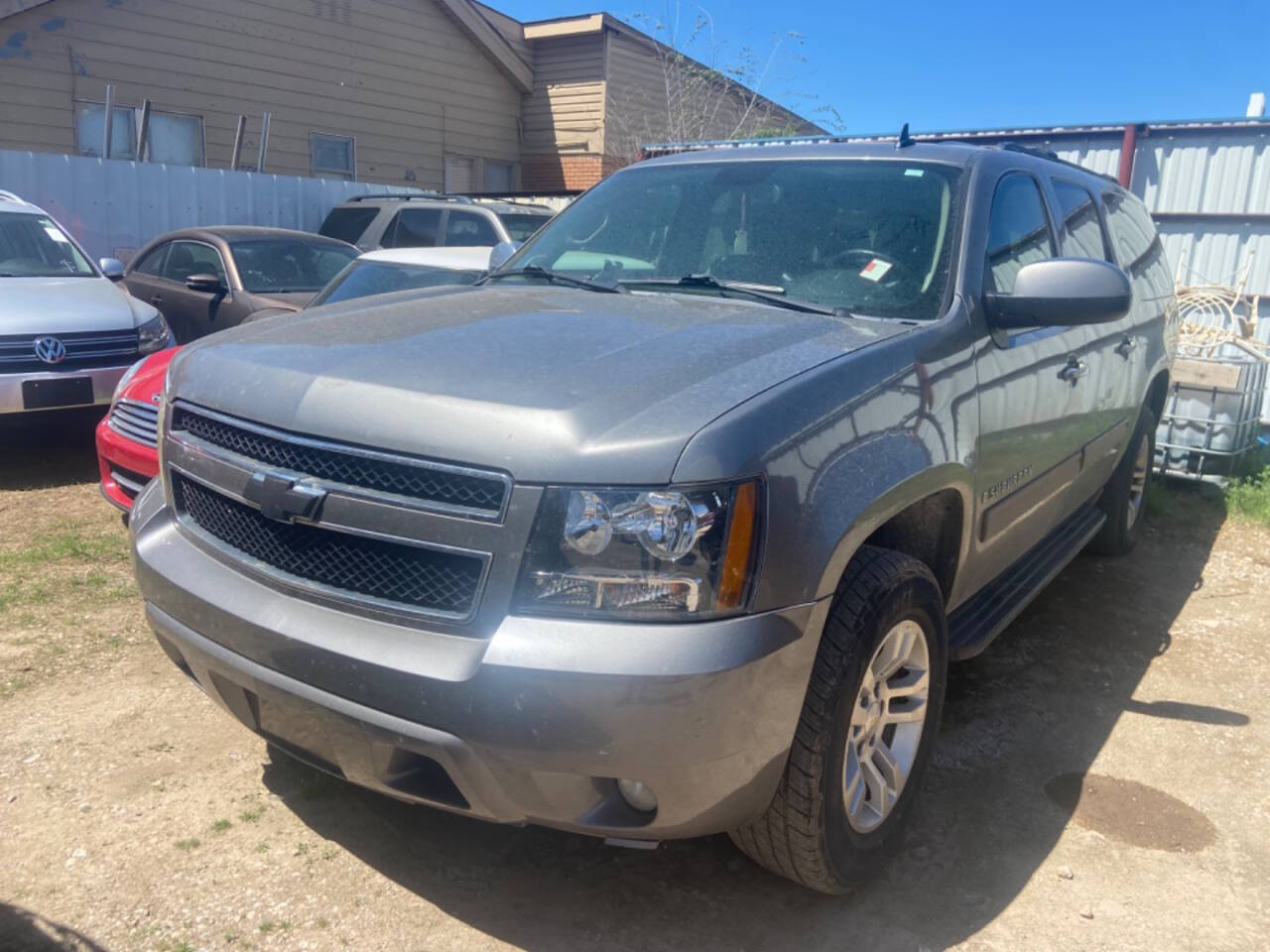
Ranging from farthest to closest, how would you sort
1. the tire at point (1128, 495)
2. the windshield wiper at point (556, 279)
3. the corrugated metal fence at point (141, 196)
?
the corrugated metal fence at point (141, 196) < the tire at point (1128, 495) < the windshield wiper at point (556, 279)

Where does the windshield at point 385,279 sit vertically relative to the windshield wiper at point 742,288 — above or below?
below

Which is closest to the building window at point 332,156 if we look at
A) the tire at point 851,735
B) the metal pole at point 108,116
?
the metal pole at point 108,116

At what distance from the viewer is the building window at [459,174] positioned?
1845 centimetres

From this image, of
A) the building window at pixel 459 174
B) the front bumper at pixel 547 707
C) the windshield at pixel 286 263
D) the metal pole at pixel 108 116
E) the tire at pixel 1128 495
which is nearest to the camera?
the front bumper at pixel 547 707

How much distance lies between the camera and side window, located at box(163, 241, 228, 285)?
28.3 ft

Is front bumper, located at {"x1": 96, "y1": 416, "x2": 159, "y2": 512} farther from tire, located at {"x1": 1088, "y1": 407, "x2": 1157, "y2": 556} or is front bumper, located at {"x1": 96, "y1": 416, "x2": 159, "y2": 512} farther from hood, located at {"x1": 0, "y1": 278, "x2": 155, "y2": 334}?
tire, located at {"x1": 1088, "y1": 407, "x2": 1157, "y2": 556}

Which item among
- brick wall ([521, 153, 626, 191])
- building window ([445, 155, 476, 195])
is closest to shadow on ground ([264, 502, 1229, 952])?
brick wall ([521, 153, 626, 191])

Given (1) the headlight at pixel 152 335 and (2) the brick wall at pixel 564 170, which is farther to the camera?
(2) the brick wall at pixel 564 170

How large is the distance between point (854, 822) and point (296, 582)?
58.9 inches

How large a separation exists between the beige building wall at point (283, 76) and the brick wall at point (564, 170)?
0.52 metres

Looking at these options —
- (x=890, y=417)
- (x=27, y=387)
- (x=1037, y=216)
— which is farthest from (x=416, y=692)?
(x=27, y=387)

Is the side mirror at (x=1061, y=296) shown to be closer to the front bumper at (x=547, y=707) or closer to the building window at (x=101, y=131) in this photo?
the front bumper at (x=547, y=707)

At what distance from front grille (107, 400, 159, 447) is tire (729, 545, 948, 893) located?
11.2ft

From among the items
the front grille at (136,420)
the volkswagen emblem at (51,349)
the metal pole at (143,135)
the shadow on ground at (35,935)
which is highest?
the metal pole at (143,135)
